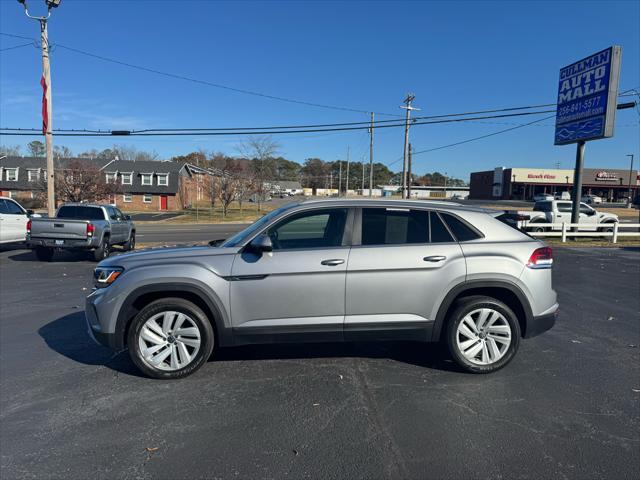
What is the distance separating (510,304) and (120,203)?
54576 millimetres

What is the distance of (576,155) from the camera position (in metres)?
20.1

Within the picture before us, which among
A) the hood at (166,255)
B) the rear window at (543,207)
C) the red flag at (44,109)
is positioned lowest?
the hood at (166,255)

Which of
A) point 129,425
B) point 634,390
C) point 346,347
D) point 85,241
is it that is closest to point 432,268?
point 346,347

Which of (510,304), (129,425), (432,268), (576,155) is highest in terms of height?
(576,155)

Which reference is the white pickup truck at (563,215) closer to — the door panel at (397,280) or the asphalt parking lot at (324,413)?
the asphalt parking lot at (324,413)

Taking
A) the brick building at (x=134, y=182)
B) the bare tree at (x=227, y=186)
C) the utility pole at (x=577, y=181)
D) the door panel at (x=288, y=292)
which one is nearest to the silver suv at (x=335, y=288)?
the door panel at (x=288, y=292)

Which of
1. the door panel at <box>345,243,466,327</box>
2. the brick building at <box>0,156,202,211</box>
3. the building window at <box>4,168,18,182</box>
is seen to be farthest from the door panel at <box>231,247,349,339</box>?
the building window at <box>4,168,18,182</box>

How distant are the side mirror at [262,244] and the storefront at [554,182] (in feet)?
260

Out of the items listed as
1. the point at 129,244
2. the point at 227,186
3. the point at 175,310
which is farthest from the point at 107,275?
the point at 227,186

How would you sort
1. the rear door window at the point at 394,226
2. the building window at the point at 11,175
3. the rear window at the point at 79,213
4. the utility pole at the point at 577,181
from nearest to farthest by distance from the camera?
the rear door window at the point at 394,226
the rear window at the point at 79,213
the utility pole at the point at 577,181
the building window at the point at 11,175

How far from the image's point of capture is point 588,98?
61.9 ft

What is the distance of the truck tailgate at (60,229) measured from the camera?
462 inches

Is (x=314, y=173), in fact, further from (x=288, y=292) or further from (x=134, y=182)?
(x=288, y=292)

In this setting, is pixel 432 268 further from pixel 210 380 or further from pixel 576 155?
pixel 576 155
